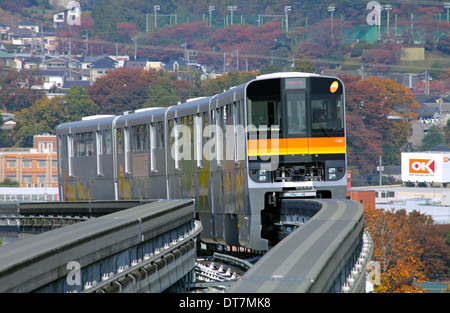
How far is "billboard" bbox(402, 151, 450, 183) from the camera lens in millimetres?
128875

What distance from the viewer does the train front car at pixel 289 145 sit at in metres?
18.7

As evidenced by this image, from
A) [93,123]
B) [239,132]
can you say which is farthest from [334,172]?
[93,123]

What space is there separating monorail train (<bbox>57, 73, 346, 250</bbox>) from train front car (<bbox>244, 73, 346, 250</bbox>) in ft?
0.07

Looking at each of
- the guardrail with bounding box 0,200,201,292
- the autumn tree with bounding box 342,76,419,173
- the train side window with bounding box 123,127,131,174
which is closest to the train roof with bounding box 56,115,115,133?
the train side window with bounding box 123,127,131,174

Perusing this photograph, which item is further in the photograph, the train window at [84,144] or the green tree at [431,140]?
the green tree at [431,140]

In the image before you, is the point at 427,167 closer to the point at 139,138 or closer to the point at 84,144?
the point at 84,144

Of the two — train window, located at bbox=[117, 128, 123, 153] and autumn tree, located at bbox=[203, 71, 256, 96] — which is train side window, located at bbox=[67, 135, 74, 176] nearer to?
train window, located at bbox=[117, 128, 123, 153]

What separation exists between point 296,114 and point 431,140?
14382cm

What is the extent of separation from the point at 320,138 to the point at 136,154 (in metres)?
9.56

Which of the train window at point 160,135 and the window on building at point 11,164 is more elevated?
the train window at point 160,135

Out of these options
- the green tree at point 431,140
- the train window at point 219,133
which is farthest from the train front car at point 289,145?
the green tree at point 431,140

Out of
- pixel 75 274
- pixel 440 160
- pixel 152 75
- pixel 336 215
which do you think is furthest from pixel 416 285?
pixel 152 75

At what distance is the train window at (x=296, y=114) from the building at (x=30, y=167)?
11026 centimetres

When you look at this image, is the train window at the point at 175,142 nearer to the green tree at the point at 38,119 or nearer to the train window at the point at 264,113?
the train window at the point at 264,113
